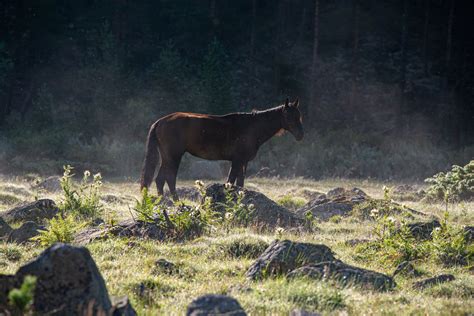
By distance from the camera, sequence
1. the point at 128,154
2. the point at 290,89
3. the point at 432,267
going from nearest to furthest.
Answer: the point at 432,267 → the point at 128,154 → the point at 290,89

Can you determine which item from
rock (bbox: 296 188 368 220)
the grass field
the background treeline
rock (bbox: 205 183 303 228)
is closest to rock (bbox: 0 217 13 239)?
the grass field

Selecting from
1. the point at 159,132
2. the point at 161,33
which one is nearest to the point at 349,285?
the point at 159,132

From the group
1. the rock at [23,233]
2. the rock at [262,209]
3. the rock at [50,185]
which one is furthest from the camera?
the rock at [50,185]

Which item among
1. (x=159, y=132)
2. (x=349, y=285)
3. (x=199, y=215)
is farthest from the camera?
(x=159, y=132)

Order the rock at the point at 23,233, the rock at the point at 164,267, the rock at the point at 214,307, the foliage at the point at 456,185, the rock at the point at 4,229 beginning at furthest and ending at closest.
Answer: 1. the foliage at the point at 456,185
2. the rock at the point at 4,229
3. the rock at the point at 23,233
4. the rock at the point at 164,267
5. the rock at the point at 214,307

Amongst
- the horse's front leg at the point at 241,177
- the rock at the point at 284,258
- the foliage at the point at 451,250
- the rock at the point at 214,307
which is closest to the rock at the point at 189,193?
the horse's front leg at the point at 241,177

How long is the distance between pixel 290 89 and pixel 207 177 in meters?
17.1

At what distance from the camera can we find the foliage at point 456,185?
17078 millimetres

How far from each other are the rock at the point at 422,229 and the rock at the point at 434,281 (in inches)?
97.4

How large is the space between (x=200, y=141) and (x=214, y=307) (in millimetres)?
10868

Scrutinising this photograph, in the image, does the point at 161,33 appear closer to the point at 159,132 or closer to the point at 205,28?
the point at 205,28

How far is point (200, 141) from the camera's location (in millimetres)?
15688

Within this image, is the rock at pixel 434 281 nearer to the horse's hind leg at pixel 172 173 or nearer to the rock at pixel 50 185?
the horse's hind leg at pixel 172 173

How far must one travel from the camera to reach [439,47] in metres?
45.5
